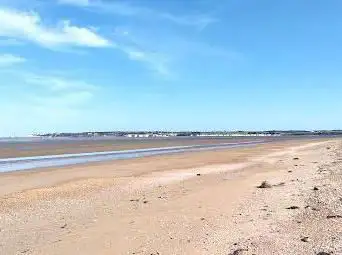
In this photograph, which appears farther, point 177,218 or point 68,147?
point 68,147

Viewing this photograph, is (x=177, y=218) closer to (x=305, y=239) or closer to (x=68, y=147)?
(x=305, y=239)

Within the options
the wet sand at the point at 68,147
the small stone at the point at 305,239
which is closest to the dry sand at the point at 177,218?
the small stone at the point at 305,239

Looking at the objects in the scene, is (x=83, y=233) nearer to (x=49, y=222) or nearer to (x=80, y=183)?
(x=49, y=222)

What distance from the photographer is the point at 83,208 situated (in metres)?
14.5

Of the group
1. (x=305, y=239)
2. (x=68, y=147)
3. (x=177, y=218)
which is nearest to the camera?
(x=305, y=239)

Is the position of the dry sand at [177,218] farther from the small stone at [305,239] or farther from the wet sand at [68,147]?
the wet sand at [68,147]

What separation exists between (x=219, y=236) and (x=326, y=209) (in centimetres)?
337

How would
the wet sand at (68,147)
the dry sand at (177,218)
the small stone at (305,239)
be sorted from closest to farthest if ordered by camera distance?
the small stone at (305,239), the dry sand at (177,218), the wet sand at (68,147)

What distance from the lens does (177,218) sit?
12242mm

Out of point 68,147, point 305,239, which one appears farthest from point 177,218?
point 68,147

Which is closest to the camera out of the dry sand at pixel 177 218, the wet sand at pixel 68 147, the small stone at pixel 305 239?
the small stone at pixel 305 239

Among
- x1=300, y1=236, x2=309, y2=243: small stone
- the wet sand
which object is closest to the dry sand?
x1=300, y1=236, x2=309, y2=243: small stone

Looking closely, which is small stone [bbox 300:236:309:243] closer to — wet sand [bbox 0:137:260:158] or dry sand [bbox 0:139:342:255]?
dry sand [bbox 0:139:342:255]

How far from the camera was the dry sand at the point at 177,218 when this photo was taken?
948 centimetres
